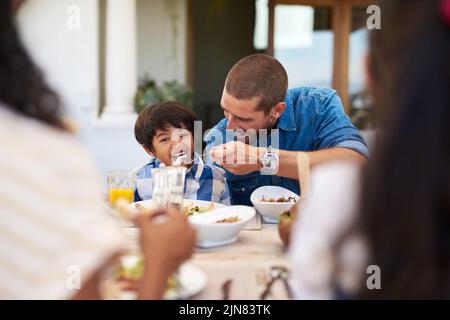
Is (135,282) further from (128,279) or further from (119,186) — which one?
(119,186)

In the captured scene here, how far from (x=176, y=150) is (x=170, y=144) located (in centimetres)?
3

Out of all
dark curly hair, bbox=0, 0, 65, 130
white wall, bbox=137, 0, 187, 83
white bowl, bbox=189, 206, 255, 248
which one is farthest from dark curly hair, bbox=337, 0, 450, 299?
white wall, bbox=137, 0, 187, 83

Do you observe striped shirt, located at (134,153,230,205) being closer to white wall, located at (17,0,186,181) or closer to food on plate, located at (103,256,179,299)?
food on plate, located at (103,256,179,299)

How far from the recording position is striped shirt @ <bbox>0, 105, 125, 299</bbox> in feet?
2.76

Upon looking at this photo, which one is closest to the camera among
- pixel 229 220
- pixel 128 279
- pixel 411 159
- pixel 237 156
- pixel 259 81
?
pixel 411 159

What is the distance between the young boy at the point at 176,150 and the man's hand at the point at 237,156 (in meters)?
0.26

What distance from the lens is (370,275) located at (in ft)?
2.76

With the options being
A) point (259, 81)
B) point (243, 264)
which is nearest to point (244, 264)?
point (243, 264)

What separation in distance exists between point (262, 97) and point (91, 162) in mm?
→ 1236

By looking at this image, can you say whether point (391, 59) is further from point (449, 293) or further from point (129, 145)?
point (129, 145)

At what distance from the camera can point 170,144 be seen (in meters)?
2.23

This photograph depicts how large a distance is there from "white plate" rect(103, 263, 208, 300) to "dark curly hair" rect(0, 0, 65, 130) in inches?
11.0

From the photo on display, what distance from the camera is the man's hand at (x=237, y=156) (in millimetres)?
1827
